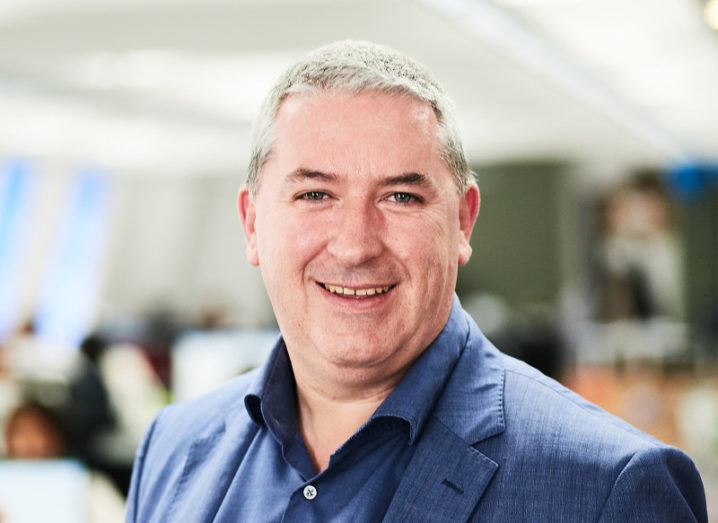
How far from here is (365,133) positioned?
1.40 metres

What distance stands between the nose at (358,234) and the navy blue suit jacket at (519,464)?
24 cm

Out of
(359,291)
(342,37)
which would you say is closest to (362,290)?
(359,291)

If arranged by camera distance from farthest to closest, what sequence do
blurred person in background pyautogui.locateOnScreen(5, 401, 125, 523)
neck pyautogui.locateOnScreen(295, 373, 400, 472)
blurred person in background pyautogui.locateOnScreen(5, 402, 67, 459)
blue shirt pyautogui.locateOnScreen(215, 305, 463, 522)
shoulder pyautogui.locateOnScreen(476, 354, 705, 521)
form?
blurred person in background pyautogui.locateOnScreen(5, 402, 67, 459) < blurred person in background pyautogui.locateOnScreen(5, 401, 125, 523) < neck pyautogui.locateOnScreen(295, 373, 400, 472) < blue shirt pyautogui.locateOnScreen(215, 305, 463, 522) < shoulder pyautogui.locateOnScreen(476, 354, 705, 521)

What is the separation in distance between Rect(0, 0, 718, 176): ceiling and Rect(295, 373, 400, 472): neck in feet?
8.11

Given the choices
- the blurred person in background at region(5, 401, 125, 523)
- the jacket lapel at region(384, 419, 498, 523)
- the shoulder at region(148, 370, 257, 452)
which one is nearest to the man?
the jacket lapel at region(384, 419, 498, 523)

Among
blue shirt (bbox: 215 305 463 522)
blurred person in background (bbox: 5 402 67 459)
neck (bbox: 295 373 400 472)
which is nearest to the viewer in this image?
blue shirt (bbox: 215 305 463 522)

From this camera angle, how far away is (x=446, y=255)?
4.76ft

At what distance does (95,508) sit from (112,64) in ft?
13.0

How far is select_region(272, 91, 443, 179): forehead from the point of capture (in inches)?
54.9

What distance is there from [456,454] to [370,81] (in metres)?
0.55

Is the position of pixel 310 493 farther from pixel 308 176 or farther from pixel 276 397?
pixel 308 176

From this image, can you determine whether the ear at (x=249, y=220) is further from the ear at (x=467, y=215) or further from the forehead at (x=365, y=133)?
the ear at (x=467, y=215)

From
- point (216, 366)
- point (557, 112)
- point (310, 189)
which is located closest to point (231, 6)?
point (216, 366)

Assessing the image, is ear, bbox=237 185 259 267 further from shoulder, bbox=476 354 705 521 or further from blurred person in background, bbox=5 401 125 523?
Result: blurred person in background, bbox=5 401 125 523
